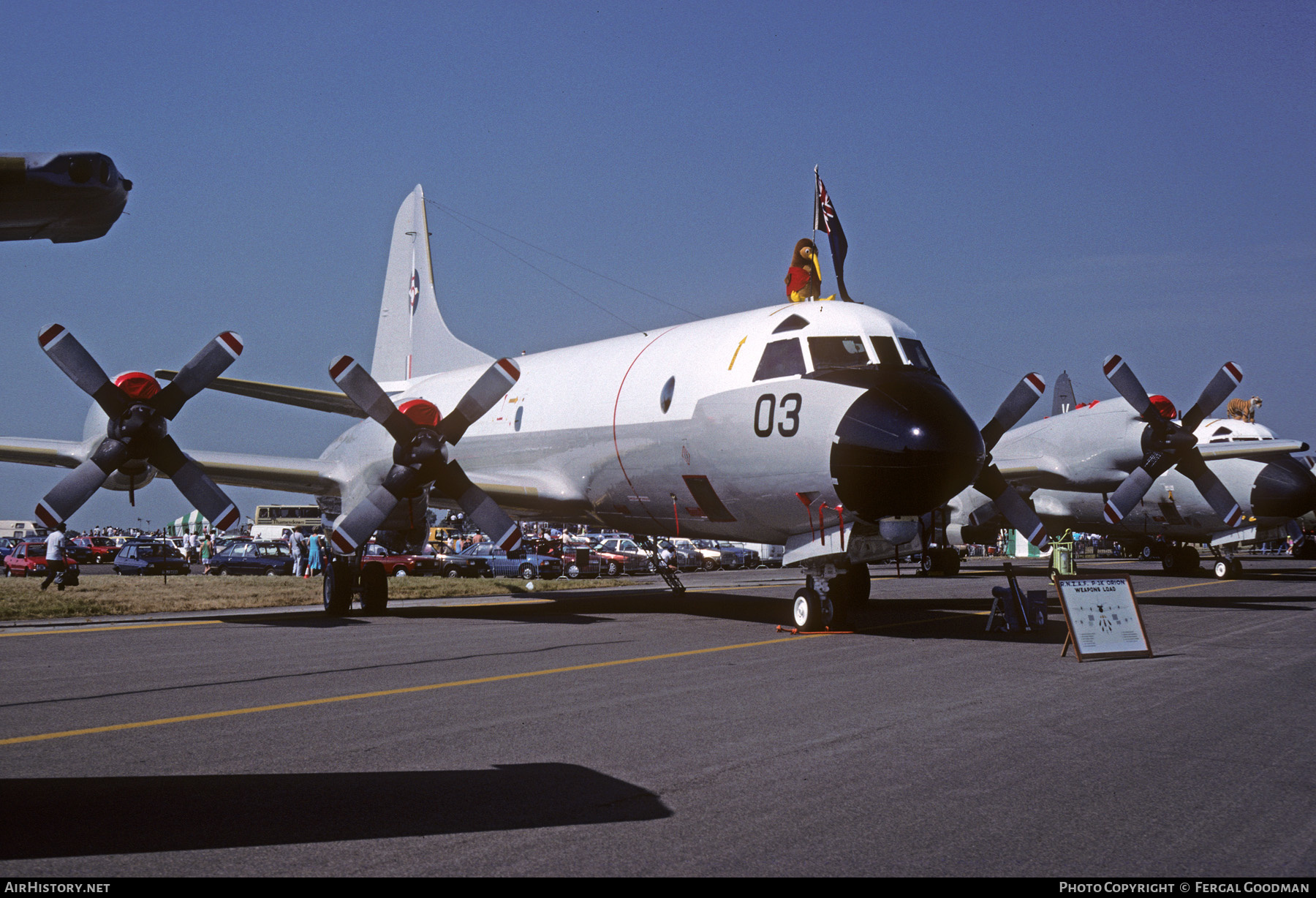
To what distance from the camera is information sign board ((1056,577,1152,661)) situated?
40.6 feet

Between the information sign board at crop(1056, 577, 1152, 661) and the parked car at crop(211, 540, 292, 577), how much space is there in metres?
36.5

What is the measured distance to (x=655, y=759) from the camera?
22.7ft

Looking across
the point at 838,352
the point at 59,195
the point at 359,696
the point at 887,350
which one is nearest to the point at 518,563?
the point at 838,352

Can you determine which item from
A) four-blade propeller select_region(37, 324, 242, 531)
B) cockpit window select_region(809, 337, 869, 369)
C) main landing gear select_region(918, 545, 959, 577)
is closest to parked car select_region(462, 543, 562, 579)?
main landing gear select_region(918, 545, 959, 577)

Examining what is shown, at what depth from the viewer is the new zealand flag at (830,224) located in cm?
2169

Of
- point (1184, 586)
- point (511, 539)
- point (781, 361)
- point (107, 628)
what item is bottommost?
point (107, 628)

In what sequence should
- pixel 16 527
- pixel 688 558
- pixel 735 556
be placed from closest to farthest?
pixel 688 558
pixel 735 556
pixel 16 527

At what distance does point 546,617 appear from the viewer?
63.2ft

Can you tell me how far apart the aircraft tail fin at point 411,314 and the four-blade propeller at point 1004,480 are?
45.1 ft

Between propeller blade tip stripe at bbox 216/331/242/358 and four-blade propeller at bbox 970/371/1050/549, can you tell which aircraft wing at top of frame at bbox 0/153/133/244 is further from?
four-blade propeller at bbox 970/371/1050/549

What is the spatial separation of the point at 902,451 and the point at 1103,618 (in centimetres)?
315

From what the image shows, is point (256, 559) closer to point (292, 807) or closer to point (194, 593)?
point (194, 593)

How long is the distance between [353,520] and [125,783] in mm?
11602
